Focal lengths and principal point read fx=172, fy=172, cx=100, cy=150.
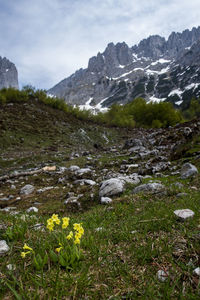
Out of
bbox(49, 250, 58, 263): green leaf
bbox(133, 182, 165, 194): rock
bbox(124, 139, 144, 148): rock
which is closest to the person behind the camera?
bbox(49, 250, 58, 263): green leaf

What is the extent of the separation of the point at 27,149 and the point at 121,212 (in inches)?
822

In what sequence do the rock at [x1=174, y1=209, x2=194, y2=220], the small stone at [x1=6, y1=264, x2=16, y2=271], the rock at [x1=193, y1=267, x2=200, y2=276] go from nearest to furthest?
1. the rock at [x1=193, y1=267, x2=200, y2=276]
2. the small stone at [x1=6, y1=264, x2=16, y2=271]
3. the rock at [x1=174, y1=209, x2=194, y2=220]

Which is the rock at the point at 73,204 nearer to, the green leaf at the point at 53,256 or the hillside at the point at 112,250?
the hillside at the point at 112,250

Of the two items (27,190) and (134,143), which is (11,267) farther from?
(134,143)

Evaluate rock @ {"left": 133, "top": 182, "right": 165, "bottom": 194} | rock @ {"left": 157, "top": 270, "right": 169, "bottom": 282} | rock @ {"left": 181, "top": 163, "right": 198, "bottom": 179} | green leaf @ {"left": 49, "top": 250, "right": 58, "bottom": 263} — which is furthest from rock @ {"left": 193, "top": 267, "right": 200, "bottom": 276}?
rock @ {"left": 181, "top": 163, "right": 198, "bottom": 179}

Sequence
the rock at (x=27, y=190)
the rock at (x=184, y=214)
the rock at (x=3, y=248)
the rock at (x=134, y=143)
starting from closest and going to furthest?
the rock at (x=3, y=248)
the rock at (x=184, y=214)
the rock at (x=27, y=190)
the rock at (x=134, y=143)

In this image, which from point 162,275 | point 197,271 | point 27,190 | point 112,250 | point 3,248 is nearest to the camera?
point 197,271

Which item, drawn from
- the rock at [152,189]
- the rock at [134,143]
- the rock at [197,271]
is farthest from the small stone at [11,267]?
the rock at [134,143]

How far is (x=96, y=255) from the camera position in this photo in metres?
2.58

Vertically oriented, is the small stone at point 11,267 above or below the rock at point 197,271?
below

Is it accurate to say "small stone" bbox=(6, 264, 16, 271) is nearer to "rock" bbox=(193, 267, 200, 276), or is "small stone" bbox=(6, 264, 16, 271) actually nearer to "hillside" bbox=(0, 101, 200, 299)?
"hillside" bbox=(0, 101, 200, 299)

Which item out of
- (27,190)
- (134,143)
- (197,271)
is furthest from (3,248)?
(134,143)

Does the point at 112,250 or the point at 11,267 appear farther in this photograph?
the point at 112,250

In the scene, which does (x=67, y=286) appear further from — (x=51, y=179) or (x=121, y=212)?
(x=51, y=179)
